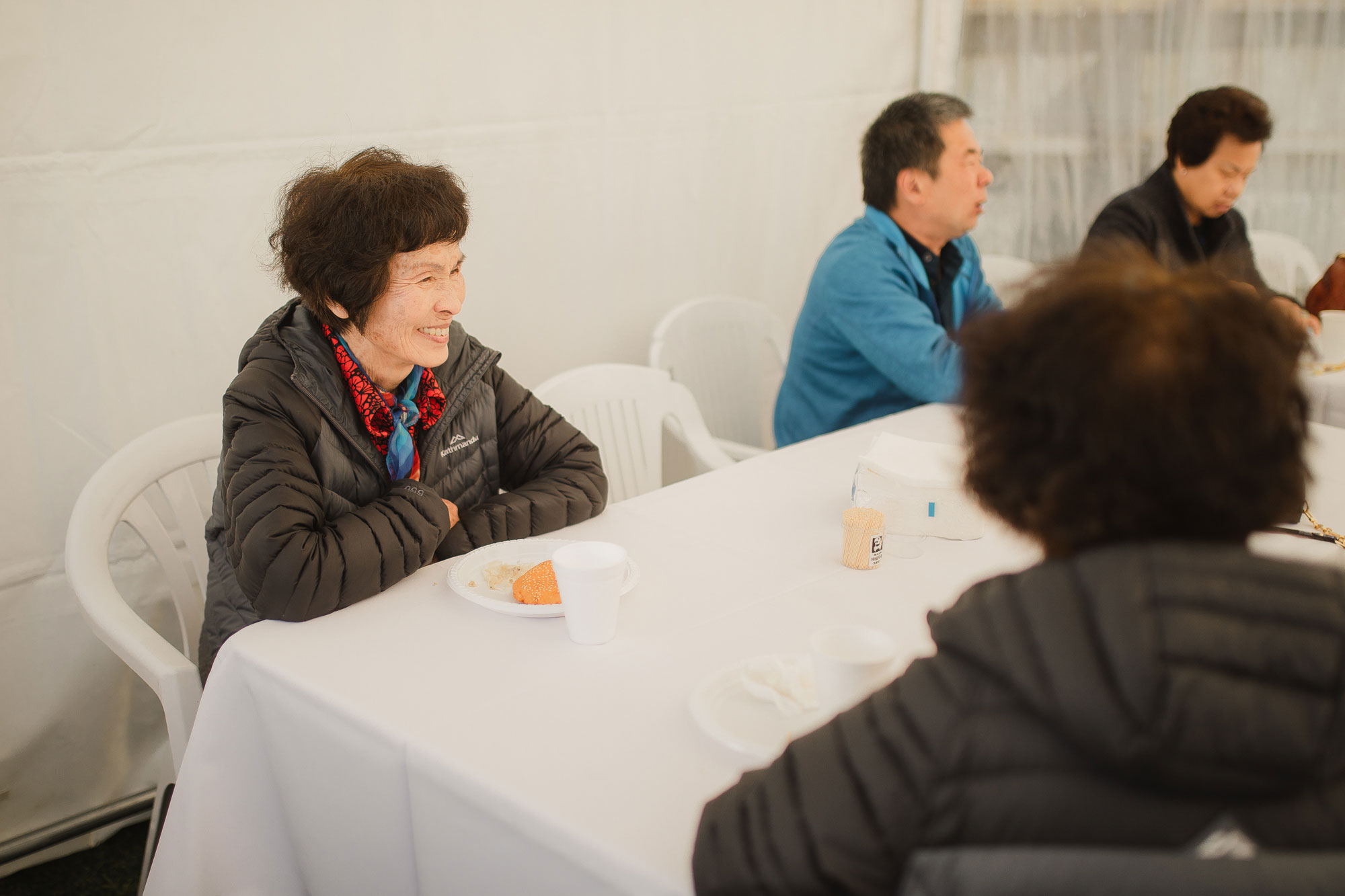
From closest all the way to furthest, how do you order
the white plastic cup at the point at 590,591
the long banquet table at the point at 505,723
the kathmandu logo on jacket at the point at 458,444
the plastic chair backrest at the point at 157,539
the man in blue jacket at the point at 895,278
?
the long banquet table at the point at 505,723 < the white plastic cup at the point at 590,591 < the plastic chair backrest at the point at 157,539 < the kathmandu logo on jacket at the point at 458,444 < the man in blue jacket at the point at 895,278

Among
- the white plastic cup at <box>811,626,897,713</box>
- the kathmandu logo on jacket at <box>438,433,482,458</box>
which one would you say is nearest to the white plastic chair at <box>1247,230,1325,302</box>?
the kathmandu logo on jacket at <box>438,433,482,458</box>

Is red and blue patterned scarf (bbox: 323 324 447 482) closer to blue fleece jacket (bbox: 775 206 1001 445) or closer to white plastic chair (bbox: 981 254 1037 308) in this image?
blue fleece jacket (bbox: 775 206 1001 445)

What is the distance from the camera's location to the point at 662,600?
4.22 ft

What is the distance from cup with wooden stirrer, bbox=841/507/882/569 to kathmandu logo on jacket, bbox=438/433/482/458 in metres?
0.69

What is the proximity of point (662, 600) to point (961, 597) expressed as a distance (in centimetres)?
64

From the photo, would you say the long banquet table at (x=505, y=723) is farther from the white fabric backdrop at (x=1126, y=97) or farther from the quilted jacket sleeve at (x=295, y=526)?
the white fabric backdrop at (x=1126, y=97)

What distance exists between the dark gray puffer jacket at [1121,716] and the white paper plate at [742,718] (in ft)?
0.89

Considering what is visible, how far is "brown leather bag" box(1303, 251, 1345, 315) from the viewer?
8.59ft

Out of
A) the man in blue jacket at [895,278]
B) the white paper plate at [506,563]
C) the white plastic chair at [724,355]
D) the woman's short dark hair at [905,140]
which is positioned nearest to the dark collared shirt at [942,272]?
the man in blue jacket at [895,278]

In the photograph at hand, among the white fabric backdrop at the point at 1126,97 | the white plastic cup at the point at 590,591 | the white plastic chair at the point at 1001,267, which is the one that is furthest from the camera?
the white plastic chair at the point at 1001,267

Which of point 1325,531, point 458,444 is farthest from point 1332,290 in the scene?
point 458,444

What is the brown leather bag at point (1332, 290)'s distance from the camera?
8.59 feet

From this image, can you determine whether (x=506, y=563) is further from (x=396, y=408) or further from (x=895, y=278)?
(x=895, y=278)

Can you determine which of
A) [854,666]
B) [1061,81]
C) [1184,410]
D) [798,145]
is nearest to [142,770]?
[854,666]
